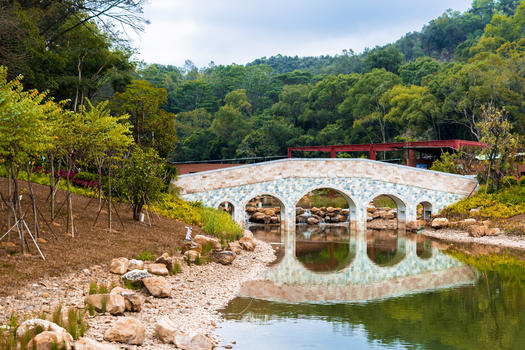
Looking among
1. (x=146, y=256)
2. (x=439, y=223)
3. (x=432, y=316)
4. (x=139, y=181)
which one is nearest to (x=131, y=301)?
(x=146, y=256)

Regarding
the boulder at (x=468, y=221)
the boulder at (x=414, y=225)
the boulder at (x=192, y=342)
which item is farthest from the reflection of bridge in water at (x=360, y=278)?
the boulder at (x=414, y=225)

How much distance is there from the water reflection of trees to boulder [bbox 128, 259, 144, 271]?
233 cm

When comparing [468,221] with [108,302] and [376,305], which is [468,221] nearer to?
[376,305]

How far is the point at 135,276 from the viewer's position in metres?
11.0

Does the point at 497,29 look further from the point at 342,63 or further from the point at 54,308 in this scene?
the point at 54,308

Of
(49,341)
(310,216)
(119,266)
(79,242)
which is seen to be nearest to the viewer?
(49,341)

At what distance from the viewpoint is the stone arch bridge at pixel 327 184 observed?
26.3 m

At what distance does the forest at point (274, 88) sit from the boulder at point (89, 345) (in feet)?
33.7

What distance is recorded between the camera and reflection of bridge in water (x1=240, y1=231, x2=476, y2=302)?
13094mm

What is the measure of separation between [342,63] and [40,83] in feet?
234

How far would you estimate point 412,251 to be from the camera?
68.5 feet

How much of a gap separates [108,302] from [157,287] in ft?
6.01

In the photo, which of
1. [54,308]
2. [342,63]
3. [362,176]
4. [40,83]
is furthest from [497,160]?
[342,63]

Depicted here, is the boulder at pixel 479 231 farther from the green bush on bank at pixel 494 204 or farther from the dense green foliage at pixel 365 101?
the dense green foliage at pixel 365 101
